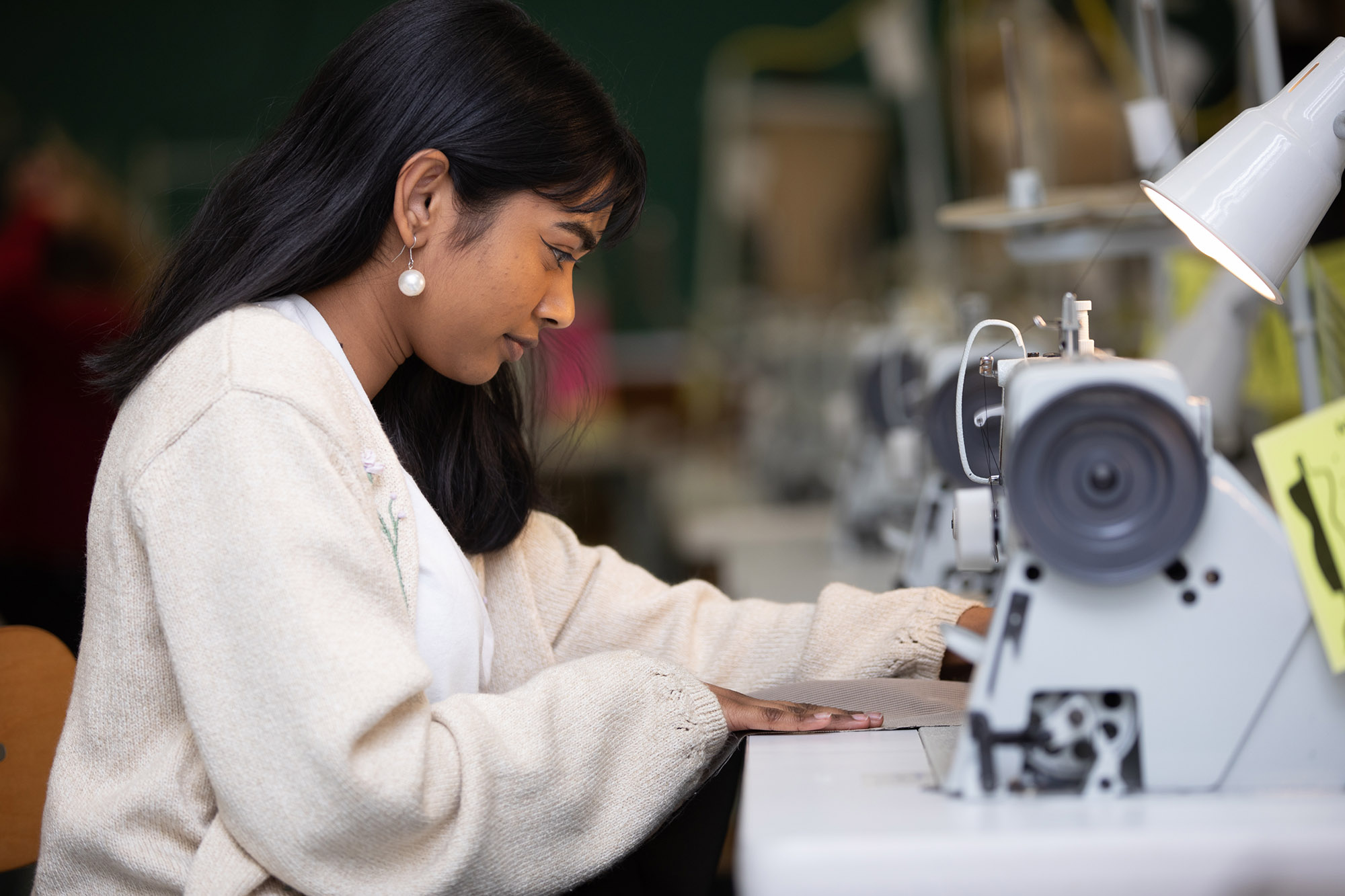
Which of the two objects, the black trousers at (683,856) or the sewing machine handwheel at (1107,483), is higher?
the sewing machine handwheel at (1107,483)

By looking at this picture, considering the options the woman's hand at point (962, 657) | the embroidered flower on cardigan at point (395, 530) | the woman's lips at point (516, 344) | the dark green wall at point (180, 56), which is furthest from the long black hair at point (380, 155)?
the dark green wall at point (180, 56)

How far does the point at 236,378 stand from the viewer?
0.92 meters

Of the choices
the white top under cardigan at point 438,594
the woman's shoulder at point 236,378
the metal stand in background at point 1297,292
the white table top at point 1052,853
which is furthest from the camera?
the metal stand in background at point 1297,292

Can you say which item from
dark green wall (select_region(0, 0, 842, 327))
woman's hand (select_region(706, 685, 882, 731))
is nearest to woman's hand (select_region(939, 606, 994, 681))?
woman's hand (select_region(706, 685, 882, 731))

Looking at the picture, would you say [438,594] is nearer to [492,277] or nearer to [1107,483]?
[492,277]

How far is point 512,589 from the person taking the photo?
1.31 m

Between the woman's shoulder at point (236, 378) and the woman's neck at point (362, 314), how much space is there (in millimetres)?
113

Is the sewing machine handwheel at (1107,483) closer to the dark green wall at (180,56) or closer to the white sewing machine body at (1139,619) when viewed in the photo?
the white sewing machine body at (1139,619)

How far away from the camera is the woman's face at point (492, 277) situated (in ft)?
3.59

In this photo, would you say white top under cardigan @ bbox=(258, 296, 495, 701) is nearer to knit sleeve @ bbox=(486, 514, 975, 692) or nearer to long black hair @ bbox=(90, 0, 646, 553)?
long black hair @ bbox=(90, 0, 646, 553)

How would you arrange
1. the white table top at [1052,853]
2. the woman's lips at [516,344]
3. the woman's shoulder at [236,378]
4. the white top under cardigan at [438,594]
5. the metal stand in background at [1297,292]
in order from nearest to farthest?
the white table top at [1052,853] → the woman's shoulder at [236,378] → the white top under cardigan at [438,594] → the woman's lips at [516,344] → the metal stand in background at [1297,292]

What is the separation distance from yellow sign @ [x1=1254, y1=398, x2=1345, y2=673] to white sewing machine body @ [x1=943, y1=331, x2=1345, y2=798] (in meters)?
0.01

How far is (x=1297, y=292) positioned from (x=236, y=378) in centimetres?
118

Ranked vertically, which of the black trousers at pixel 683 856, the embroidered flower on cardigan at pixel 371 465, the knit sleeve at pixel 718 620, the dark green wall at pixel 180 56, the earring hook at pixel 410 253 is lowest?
the black trousers at pixel 683 856
